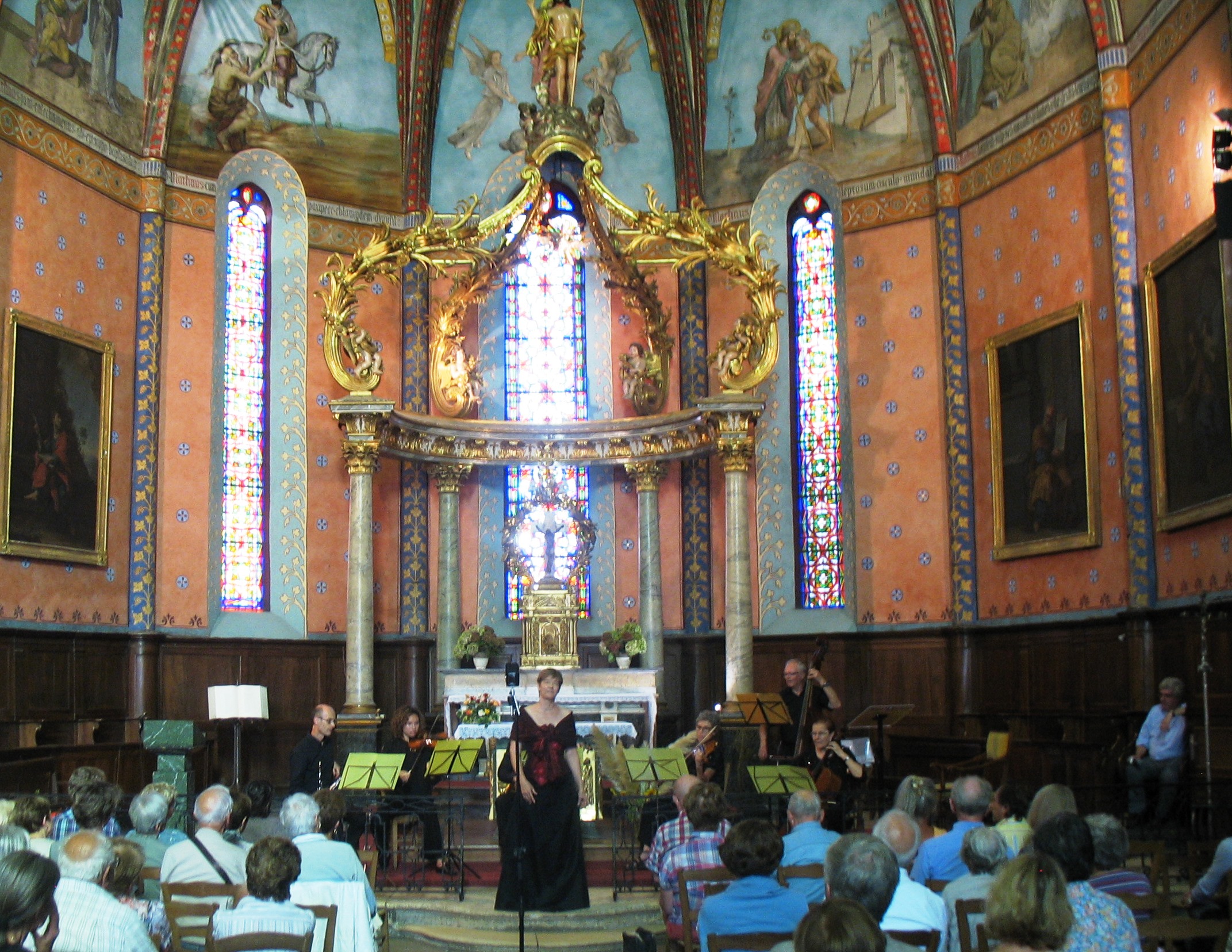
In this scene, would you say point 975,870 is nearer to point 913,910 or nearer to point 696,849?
point 913,910

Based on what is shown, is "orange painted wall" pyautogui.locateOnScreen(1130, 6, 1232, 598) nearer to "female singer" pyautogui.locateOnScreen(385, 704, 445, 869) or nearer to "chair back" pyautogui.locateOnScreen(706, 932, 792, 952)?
"female singer" pyautogui.locateOnScreen(385, 704, 445, 869)

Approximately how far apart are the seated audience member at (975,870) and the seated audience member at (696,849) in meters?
1.81

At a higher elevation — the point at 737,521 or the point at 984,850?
the point at 737,521

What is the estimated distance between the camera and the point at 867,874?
5414 millimetres

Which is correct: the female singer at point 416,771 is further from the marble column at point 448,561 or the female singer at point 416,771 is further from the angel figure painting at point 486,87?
the angel figure painting at point 486,87

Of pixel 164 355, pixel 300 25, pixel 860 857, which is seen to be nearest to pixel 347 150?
pixel 300 25

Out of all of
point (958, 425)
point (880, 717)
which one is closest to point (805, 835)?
point (880, 717)

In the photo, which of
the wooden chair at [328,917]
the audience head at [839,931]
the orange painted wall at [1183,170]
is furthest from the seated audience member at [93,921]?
the orange painted wall at [1183,170]

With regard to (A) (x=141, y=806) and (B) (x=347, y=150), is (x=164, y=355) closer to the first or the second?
(B) (x=347, y=150)

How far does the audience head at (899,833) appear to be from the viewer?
7.52m

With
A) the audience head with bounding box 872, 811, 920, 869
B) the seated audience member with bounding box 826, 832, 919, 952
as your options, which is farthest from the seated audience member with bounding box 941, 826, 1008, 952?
the seated audience member with bounding box 826, 832, 919, 952

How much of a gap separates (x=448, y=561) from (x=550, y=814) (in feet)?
32.9

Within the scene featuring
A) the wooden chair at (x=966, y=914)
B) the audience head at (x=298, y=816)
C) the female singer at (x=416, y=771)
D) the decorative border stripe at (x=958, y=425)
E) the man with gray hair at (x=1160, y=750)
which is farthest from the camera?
the decorative border stripe at (x=958, y=425)

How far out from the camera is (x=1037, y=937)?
461 cm
